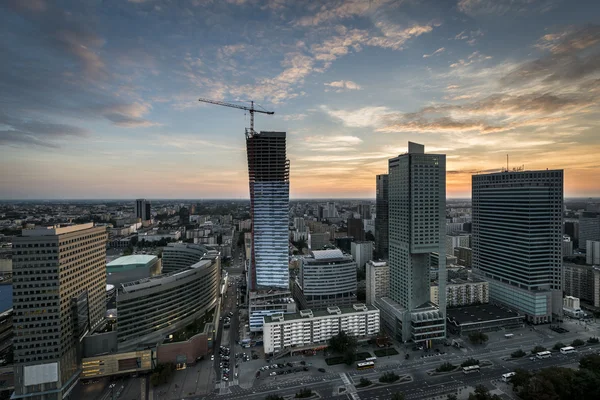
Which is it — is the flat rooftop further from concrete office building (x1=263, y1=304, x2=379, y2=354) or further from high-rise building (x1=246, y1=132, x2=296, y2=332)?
high-rise building (x1=246, y1=132, x2=296, y2=332)

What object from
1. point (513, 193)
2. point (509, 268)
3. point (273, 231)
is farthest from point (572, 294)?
point (273, 231)

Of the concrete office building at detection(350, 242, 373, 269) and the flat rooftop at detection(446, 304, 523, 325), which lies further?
the concrete office building at detection(350, 242, 373, 269)

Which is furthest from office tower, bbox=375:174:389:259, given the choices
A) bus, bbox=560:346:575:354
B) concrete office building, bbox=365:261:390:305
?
bus, bbox=560:346:575:354

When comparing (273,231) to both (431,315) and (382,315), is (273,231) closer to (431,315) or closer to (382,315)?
(382,315)

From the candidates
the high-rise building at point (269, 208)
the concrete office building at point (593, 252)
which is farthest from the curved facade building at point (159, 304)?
the concrete office building at point (593, 252)

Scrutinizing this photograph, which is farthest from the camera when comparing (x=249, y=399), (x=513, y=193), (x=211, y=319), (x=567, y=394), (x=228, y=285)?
(x=228, y=285)

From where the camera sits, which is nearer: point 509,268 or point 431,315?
point 431,315

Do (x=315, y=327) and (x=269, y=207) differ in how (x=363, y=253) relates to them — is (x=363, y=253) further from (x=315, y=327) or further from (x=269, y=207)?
(x=315, y=327)
